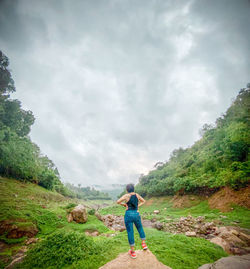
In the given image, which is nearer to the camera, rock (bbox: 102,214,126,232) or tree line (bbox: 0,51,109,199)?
rock (bbox: 102,214,126,232)

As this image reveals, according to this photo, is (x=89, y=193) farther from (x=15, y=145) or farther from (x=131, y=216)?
(x=131, y=216)

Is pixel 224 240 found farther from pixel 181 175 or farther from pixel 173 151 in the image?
pixel 173 151

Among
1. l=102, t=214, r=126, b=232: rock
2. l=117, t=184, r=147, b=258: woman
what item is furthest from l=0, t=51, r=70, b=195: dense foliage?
l=117, t=184, r=147, b=258: woman

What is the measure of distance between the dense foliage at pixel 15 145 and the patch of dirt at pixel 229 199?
25.8 meters

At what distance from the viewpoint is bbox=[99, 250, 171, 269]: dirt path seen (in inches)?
132

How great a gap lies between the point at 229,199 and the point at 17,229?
16860mm

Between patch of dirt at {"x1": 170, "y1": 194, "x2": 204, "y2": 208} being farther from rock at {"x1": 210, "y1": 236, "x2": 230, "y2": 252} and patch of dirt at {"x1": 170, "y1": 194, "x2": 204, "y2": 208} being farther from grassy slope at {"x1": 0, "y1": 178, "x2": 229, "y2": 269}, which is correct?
grassy slope at {"x1": 0, "y1": 178, "x2": 229, "y2": 269}

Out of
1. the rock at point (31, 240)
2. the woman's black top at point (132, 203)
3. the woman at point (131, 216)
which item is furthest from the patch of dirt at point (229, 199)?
the rock at point (31, 240)

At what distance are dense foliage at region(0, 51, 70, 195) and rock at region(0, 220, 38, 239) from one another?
13885mm

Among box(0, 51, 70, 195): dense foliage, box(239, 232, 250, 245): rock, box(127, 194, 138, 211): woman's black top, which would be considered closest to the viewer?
box(127, 194, 138, 211): woman's black top

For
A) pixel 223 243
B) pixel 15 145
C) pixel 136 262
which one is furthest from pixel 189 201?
pixel 15 145

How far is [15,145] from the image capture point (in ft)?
59.8

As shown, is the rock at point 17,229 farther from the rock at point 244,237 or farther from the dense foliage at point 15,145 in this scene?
the dense foliage at point 15,145

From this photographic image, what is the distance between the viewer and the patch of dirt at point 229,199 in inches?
402
